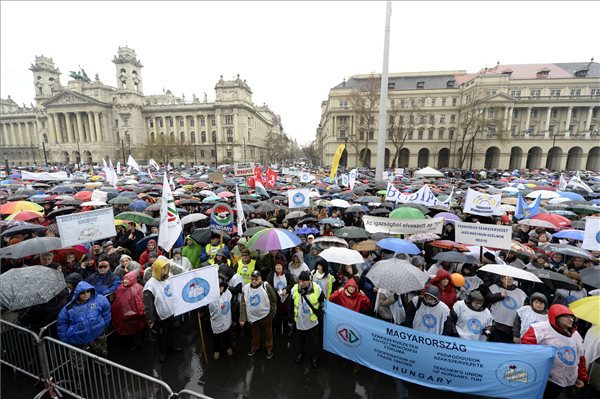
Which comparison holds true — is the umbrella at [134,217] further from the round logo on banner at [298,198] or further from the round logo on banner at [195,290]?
the round logo on banner at [195,290]

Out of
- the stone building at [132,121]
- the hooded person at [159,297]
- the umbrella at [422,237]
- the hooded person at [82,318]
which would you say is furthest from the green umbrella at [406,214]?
the stone building at [132,121]

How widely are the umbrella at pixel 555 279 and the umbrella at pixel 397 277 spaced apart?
7.50 ft

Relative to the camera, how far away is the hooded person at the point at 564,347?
12.2 ft

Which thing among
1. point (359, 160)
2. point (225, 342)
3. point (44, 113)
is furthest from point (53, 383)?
point (44, 113)

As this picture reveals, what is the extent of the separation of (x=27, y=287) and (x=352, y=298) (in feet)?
15.7

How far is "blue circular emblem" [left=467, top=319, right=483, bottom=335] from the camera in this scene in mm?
4434

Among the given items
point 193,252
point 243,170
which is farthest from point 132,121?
point 193,252

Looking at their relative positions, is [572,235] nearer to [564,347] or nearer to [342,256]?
[564,347]

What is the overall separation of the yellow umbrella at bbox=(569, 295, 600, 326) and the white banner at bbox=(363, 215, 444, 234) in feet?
11.2

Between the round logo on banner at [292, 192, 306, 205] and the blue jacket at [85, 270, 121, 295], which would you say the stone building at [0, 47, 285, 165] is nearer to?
the round logo on banner at [292, 192, 306, 205]

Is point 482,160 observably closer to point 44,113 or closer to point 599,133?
point 599,133

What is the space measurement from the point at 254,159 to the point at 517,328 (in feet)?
293

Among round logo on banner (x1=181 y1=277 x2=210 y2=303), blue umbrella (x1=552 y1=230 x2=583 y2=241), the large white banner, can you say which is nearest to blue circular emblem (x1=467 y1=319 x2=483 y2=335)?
round logo on banner (x1=181 y1=277 x2=210 y2=303)

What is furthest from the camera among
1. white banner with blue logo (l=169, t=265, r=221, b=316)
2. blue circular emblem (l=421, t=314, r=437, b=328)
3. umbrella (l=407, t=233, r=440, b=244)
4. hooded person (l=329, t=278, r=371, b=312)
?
umbrella (l=407, t=233, r=440, b=244)
